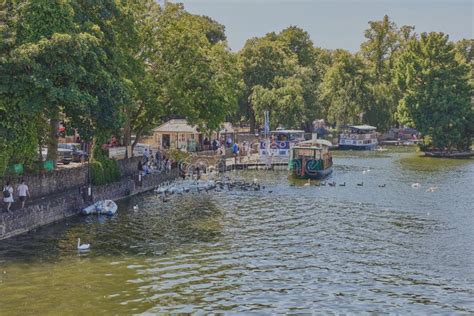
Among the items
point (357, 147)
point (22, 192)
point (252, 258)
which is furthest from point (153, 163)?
point (357, 147)

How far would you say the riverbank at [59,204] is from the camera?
35094 millimetres

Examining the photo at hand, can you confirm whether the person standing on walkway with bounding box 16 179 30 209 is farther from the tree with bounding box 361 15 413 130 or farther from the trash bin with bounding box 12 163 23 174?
the tree with bounding box 361 15 413 130

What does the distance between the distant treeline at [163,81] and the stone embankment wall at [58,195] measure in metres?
2.11

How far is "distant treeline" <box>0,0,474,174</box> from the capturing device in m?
36.5

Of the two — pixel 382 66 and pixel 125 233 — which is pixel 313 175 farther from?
pixel 382 66

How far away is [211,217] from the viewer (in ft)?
141

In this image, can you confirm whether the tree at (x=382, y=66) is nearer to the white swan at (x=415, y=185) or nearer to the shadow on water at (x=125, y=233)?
the white swan at (x=415, y=185)

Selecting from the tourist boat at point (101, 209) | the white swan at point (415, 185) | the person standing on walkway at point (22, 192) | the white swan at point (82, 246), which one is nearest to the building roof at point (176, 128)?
the white swan at point (415, 185)

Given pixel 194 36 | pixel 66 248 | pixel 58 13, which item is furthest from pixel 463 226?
pixel 194 36

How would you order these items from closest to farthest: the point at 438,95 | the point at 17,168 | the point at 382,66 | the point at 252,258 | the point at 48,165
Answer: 1. the point at 252,258
2. the point at 17,168
3. the point at 48,165
4. the point at 438,95
5. the point at 382,66

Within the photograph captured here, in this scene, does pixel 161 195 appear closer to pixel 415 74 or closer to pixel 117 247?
pixel 117 247

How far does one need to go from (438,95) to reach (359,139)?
15.0 meters

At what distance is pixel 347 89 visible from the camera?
119375mm

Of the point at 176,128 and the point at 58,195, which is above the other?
the point at 176,128
